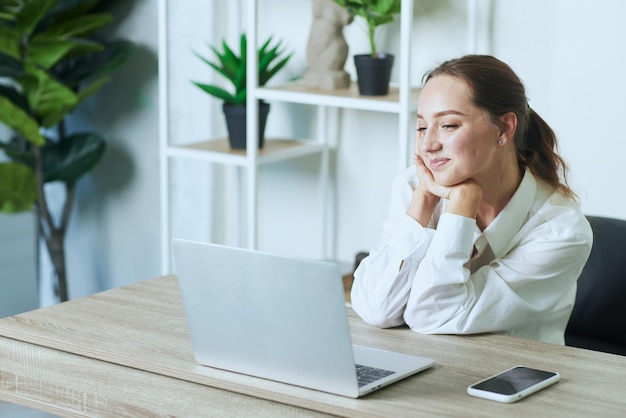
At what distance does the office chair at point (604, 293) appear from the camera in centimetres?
222

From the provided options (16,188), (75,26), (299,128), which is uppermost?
(75,26)

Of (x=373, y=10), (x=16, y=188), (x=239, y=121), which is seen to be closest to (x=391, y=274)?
(x=373, y=10)

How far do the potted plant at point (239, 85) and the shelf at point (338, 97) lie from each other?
13 cm

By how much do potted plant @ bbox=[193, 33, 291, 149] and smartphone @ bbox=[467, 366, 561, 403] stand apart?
1843 mm

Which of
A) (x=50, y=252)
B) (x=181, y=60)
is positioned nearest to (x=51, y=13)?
(x=181, y=60)

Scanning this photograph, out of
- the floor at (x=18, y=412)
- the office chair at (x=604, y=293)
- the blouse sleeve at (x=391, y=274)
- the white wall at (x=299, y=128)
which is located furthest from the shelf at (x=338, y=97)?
the floor at (x=18, y=412)

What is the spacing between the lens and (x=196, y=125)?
3762 mm

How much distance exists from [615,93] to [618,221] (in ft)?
2.67

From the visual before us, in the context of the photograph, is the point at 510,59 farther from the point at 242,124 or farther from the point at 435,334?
the point at 435,334

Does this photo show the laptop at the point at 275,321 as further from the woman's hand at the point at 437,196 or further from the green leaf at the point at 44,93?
the green leaf at the point at 44,93

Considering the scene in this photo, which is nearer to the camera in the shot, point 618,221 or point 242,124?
point 618,221

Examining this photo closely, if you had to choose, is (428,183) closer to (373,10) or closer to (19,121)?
(373,10)

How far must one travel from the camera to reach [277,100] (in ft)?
10.9

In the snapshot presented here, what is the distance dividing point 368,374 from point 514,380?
0.71 feet
